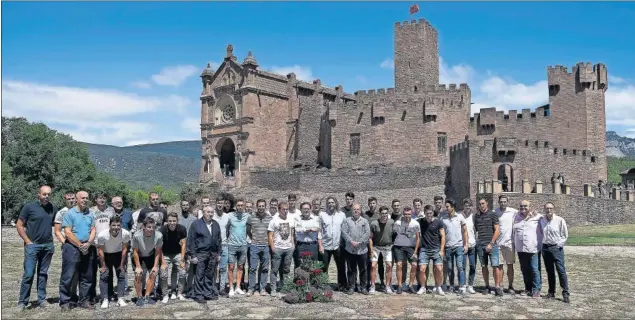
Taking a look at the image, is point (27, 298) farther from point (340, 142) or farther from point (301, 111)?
Result: point (301, 111)

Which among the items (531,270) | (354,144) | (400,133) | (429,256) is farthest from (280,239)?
(354,144)

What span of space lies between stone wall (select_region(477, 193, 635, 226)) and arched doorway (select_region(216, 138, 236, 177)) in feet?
79.3

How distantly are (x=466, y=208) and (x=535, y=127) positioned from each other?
1263 inches

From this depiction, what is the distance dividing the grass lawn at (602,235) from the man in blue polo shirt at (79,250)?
1915 cm

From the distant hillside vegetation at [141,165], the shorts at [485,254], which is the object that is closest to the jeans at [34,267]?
the shorts at [485,254]

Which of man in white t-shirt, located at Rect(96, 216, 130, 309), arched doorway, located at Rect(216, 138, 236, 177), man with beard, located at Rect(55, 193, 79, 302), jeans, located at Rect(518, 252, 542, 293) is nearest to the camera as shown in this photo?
man with beard, located at Rect(55, 193, 79, 302)

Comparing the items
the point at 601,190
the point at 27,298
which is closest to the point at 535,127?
the point at 601,190

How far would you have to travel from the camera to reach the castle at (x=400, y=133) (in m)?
34.3

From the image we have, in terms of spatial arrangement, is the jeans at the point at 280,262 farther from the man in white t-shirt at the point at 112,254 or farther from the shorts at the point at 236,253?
the man in white t-shirt at the point at 112,254

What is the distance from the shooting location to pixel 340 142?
4303 cm

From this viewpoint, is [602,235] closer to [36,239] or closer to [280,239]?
[280,239]

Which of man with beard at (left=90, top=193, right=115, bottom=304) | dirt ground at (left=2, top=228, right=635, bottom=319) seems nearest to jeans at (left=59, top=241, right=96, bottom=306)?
man with beard at (left=90, top=193, right=115, bottom=304)

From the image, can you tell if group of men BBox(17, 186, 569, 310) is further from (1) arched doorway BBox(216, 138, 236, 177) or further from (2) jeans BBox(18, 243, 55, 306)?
(1) arched doorway BBox(216, 138, 236, 177)

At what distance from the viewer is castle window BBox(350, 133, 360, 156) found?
42.4m
